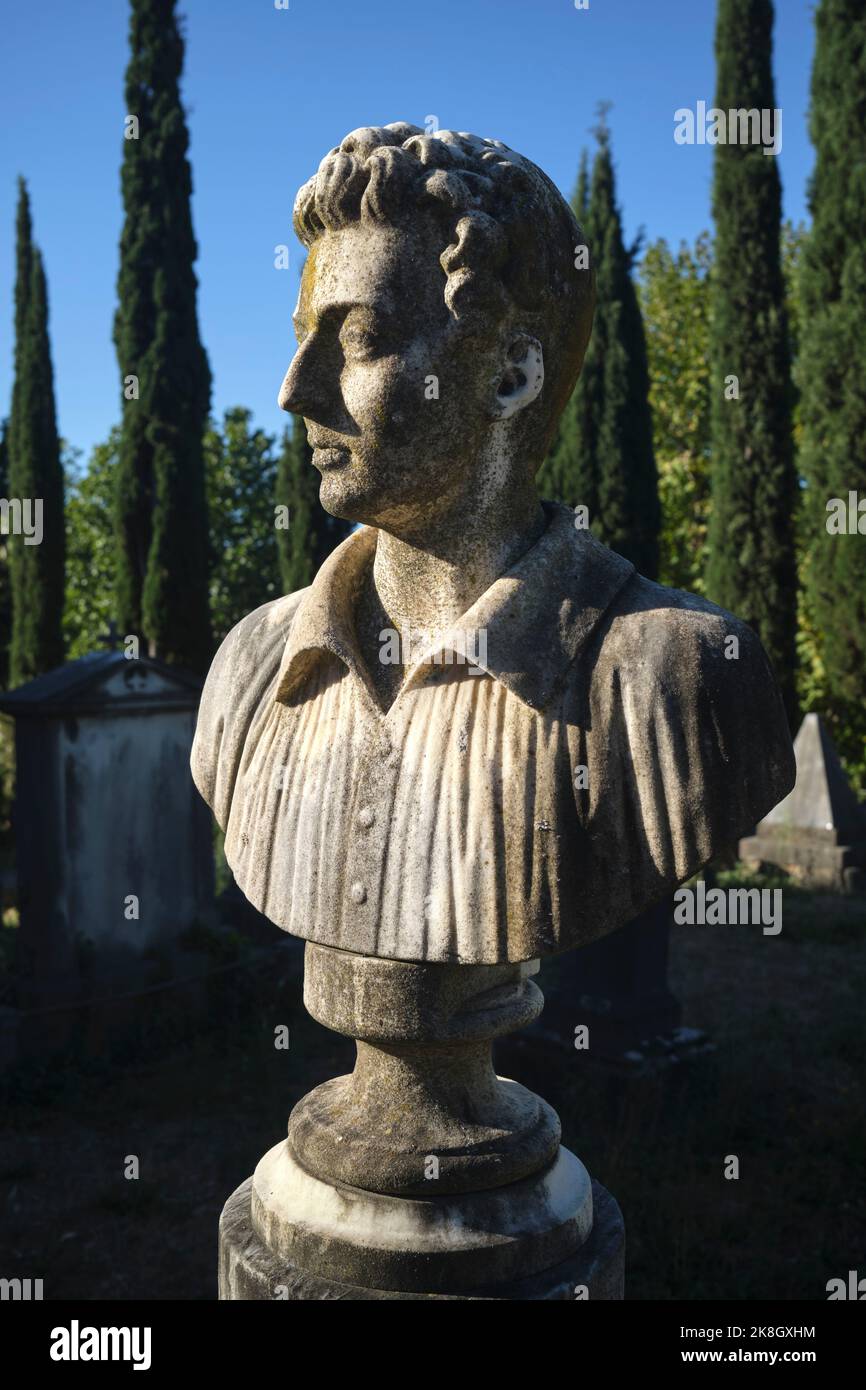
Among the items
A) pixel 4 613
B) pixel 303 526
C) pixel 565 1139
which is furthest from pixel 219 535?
pixel 565 1139

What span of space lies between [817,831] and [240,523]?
46.8 ft

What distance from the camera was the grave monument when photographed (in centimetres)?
215

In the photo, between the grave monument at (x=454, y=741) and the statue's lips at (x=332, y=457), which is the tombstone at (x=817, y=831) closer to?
the grave monument at (x=454, y=741)

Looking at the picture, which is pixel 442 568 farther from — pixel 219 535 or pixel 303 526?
pixel 219 535

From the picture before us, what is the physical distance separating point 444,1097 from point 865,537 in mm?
11272

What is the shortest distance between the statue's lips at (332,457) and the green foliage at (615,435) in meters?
10.9

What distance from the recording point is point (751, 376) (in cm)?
1370

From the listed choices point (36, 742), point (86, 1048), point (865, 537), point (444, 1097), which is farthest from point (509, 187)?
point (865, 537)

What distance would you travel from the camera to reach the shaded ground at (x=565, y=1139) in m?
4.58

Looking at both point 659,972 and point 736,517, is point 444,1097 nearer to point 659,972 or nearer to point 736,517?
point 659,972

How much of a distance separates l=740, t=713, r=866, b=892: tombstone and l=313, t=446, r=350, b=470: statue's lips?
906 centimetres

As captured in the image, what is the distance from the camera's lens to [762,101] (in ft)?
45.4

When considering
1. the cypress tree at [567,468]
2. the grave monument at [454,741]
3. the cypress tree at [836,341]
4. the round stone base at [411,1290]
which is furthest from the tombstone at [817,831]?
the grave monument at [454,741]

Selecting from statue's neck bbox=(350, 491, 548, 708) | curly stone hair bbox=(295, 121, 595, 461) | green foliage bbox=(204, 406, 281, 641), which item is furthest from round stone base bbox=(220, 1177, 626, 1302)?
green foliage bbox=(204, 406, 281, 641)
